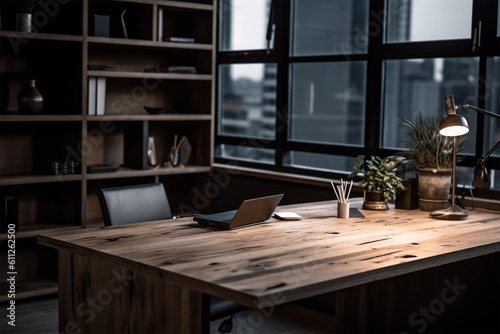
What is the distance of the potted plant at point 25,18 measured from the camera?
13.6ft

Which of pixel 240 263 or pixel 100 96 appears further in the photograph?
pixel 100 96

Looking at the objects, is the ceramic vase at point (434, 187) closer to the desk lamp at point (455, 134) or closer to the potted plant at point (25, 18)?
the desk lamp at point (455, 134)

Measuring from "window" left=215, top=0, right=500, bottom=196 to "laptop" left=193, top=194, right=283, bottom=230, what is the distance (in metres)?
1.42

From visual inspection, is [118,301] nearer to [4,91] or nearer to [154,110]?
[4,91]

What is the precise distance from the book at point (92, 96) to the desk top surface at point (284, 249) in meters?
1.65

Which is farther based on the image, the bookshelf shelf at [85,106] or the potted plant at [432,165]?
the bookshelf shelf at [85,106]

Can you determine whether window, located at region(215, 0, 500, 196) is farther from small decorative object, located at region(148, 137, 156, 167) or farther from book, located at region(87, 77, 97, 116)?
book, located at region(87, 77, 97, 116)

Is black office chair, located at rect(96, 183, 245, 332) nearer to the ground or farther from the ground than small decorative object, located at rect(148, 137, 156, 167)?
nearer to the ground

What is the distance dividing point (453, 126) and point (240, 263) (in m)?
1.36

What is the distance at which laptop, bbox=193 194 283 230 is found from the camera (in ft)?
9.49

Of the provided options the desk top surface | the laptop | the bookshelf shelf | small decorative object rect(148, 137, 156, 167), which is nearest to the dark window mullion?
the desk top surface

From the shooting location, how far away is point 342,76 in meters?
4.48

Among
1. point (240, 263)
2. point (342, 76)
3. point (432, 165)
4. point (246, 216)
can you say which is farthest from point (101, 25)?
point (240, 263)

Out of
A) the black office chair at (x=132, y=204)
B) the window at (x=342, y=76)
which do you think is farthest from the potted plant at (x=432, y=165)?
the black office chair at (x=132, y=204)
